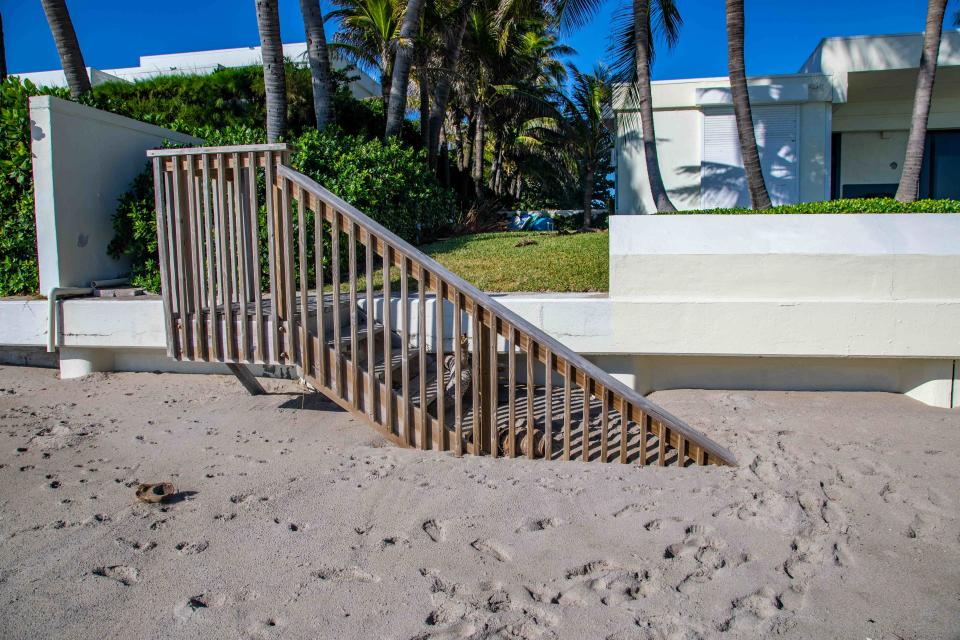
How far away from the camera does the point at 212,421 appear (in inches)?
229

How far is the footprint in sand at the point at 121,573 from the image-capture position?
10.4 ft

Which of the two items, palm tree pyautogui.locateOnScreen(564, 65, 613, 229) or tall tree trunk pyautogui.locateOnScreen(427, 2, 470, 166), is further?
palm tree pyautogui.locateOnScreen(564, 65, 613, 229)

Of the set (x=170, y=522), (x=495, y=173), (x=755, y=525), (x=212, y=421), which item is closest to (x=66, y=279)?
(x=212, y=421)

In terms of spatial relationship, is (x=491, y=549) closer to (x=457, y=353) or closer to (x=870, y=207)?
(x=457, y=353)

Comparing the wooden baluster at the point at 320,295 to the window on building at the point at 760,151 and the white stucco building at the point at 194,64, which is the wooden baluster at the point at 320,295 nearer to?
the window on building at the point at 760,151

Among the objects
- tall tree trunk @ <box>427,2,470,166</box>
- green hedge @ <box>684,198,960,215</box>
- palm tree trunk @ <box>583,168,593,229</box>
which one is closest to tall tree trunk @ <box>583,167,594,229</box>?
palm tree trunk @ <box>583,168,593,229</box>

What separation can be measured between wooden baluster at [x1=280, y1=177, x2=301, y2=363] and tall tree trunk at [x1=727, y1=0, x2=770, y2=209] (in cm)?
926

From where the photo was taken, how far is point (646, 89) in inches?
551

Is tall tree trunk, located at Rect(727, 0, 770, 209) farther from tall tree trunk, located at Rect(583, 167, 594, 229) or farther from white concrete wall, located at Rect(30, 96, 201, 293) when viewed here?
tall tree trunk, located at Rect(583, 167, 594, 229)

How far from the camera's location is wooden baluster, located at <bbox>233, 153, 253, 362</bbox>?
5.15m

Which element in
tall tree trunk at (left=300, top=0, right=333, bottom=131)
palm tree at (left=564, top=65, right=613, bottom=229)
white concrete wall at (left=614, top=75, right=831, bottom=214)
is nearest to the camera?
tall tree trunk at (left=300, top=0, right=333, bottom=131)

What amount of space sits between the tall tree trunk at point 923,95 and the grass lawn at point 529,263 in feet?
18.8

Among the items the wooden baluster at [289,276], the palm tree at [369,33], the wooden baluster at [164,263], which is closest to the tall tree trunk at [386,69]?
the palm tree at [369,33]

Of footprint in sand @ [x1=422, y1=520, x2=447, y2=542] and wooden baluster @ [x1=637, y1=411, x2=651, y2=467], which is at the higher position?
wooden baluster @ [x1=637, y1=411, x2=651, y2=467]
